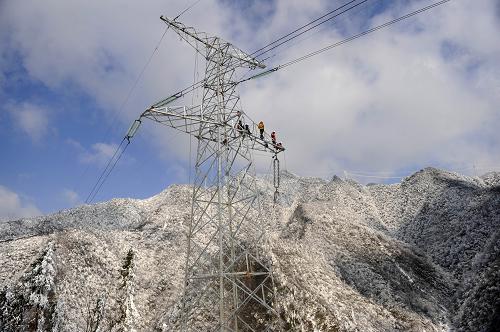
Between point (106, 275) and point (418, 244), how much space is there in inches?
1373

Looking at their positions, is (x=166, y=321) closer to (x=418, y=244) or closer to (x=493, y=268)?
(x=493, y=268)

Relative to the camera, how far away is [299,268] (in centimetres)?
3128

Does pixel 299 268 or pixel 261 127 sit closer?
pixel 261 127

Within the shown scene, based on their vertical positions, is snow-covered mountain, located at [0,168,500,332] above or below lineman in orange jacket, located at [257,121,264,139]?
below

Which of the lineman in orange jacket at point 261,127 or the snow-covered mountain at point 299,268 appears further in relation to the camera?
the snow-covered mountain at point 299,268

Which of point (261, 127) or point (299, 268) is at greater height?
point (261, 127)

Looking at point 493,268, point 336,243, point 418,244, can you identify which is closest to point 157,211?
point 336,243

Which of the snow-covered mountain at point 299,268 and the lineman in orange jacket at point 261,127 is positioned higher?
the lineman in orange jacket at point 261,127

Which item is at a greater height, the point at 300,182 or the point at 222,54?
the point at 300,182

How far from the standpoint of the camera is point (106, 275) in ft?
103

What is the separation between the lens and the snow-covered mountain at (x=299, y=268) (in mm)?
25922

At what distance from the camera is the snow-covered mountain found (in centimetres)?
2592

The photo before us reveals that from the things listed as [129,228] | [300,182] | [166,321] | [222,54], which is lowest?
[166,321]

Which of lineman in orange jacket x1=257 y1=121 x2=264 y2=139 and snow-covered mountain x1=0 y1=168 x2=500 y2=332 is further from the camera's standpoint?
snow-covered mountain x1=0 y1=168 x2=500 y2=332
